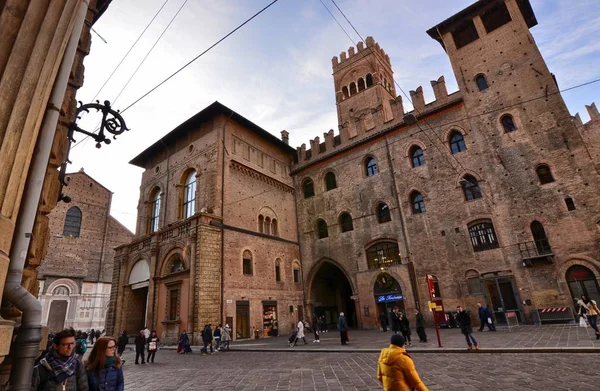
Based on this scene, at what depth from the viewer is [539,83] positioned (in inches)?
671

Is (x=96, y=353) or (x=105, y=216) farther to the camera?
(x=105, y=216)

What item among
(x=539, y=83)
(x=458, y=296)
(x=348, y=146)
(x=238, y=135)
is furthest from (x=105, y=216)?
(x=539, y=83)

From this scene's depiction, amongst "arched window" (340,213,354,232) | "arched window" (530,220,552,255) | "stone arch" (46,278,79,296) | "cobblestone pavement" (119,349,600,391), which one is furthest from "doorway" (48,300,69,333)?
"arched window" (530,220,552,255)

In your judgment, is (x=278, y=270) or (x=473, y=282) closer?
(x=473, y=282)

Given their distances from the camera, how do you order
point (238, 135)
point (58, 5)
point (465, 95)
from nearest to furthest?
1. point (58, 5)
2. point (465, 95)
3. point (238, 135)

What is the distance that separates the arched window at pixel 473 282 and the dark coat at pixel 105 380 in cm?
1752

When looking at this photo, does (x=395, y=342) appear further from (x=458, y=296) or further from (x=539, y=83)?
(x=539, y=83)

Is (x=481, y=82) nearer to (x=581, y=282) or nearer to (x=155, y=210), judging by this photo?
(x=581, y=282)

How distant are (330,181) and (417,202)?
22.7 ft

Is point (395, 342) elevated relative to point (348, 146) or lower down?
lower down

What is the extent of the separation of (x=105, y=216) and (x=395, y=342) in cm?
3520

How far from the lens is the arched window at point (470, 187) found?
17828mm

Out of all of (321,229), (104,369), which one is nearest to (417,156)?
(321,229)

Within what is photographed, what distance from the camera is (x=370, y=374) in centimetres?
678
